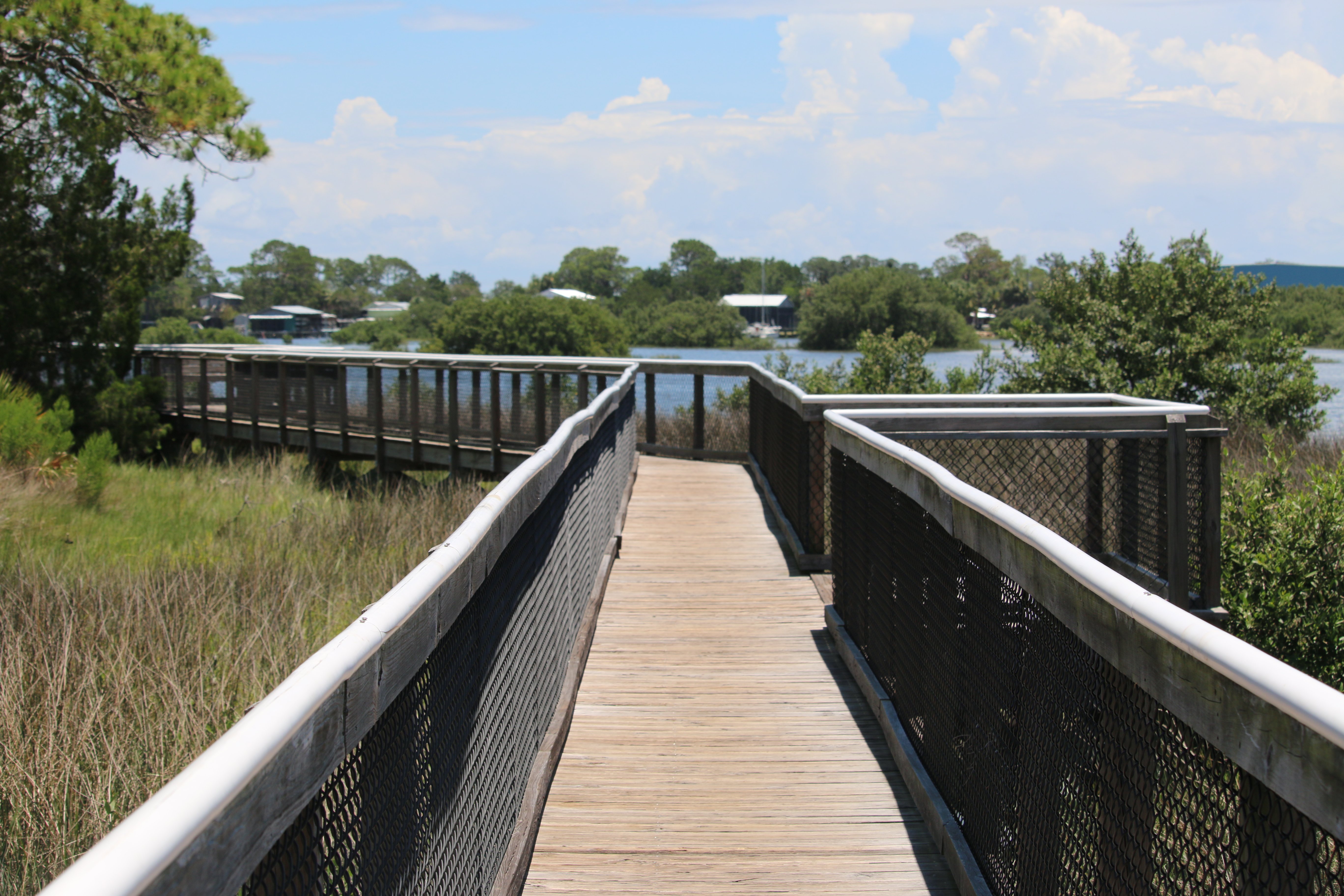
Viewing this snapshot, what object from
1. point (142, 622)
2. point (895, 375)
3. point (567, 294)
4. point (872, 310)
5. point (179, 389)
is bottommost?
point (142, 622)

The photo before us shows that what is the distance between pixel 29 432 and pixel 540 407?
6.38 metres

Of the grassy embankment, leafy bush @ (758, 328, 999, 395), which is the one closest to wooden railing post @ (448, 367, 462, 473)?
the grassy embankment

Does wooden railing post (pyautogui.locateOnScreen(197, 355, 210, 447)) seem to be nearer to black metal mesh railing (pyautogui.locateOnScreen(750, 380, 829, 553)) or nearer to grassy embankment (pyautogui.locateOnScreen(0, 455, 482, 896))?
grassy embankment (pyautogui.locateOnScreen(0, 455, 482, 896))

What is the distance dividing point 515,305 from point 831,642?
51.5 metres

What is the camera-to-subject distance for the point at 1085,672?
237 centimetres

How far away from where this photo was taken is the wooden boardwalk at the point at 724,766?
10.9 feet

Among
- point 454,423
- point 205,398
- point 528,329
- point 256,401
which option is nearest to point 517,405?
point 454,423

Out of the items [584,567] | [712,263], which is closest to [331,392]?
[584,567]

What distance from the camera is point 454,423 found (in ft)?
48.1

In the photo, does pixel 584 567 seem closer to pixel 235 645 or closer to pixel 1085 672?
pixel 235 645

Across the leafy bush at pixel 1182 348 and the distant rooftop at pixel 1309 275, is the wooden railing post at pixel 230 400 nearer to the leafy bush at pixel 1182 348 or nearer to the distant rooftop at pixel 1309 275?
the leafy bush at pixel 1182 348

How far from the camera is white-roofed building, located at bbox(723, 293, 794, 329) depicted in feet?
343

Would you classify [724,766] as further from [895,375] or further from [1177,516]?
[895,375]

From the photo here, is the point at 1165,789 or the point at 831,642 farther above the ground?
the point at 1165,789
